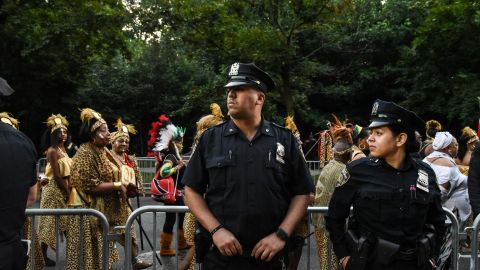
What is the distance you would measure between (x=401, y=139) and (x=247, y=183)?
1.05m

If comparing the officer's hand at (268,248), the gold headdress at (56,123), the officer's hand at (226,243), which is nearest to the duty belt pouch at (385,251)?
the officer's hand at (268,248)

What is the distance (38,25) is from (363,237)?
62.4 feet

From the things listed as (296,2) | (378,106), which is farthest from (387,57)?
(378,106)

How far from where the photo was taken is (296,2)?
19.6 metres

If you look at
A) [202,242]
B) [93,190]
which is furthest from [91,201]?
[202,242]

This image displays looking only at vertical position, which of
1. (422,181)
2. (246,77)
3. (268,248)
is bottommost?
(268,248)

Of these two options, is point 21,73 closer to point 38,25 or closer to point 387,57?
point 38,25

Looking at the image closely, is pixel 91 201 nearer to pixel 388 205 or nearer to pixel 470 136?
pixel 388 205

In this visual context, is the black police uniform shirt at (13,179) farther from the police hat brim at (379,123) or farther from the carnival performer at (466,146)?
the carnival performer at (466,146)

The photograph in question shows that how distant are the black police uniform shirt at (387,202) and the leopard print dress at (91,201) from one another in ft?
10.7

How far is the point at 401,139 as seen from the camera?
3.99 m

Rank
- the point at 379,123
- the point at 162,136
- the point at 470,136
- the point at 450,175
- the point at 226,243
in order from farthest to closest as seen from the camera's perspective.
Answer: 1. the point at 470,136
2. the point at 162,136
3. the point at 450,175
4. the point at 379,123
5. the point at 226,243

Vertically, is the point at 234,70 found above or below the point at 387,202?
above

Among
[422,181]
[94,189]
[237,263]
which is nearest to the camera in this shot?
[237,263]
